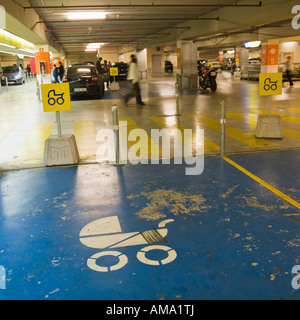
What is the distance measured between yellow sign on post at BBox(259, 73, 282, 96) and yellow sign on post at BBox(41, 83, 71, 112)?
4.30 metres

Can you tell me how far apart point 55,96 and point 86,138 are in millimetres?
2637

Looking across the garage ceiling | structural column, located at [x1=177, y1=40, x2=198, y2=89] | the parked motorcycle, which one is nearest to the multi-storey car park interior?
the garage ceiling

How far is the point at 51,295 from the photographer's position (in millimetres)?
2885

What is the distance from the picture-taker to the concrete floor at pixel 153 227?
3.01 metres

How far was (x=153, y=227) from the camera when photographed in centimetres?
406

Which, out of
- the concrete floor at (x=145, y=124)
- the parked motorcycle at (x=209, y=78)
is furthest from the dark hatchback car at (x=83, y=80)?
the parked motorcycle at (x=209, y=78)

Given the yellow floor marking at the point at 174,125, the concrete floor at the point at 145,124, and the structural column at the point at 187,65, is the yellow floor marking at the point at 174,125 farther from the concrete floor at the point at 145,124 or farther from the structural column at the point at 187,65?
the structural column at the point at 187,65

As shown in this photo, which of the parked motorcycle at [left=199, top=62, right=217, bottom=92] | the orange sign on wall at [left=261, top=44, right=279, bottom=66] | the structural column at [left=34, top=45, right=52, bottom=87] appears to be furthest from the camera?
the orange sign on wall at [left=261, top=44, right=279, bottom=66]

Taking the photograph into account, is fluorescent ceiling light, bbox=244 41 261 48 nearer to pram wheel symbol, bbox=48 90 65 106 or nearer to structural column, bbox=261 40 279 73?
structural column, bbox=261 40 279 73

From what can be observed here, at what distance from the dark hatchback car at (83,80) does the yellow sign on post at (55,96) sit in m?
11.8

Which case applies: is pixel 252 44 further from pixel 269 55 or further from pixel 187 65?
pixel 187 65

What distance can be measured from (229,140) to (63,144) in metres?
3.93

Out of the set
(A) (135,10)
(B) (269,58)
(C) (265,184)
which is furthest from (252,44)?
(C) (265,184)

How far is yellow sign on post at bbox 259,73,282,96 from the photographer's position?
7684 mm
